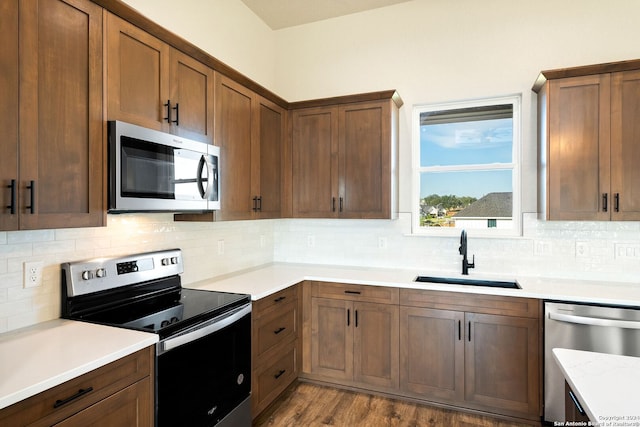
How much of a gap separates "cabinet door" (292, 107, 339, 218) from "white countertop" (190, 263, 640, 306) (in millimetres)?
554

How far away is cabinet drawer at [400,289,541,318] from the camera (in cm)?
241

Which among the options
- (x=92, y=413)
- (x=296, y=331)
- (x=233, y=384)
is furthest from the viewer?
(x=296, y=331)

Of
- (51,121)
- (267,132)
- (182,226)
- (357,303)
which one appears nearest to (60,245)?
(51,121)

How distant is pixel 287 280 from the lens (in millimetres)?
2754

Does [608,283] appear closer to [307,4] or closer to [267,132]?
[267,132]

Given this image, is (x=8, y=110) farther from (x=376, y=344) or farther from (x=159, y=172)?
(x=376, y=344)

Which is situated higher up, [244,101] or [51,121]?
[244,101]

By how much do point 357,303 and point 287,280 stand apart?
0.57 metres

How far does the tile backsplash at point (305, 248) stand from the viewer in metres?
1.69

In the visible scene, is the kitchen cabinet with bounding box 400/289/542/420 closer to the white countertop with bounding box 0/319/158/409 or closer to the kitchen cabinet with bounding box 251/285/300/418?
the kitchen cabinet with bounding box 251/285/300/418

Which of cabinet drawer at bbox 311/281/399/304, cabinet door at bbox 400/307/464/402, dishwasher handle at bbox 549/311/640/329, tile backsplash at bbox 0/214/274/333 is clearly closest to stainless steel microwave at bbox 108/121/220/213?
tile backsplash at bbox 0/214/274/333

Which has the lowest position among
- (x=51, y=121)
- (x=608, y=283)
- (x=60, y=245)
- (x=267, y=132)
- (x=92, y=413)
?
(x=92, y=413)

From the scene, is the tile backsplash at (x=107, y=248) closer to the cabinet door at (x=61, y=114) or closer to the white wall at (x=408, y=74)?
the white wall at (x=408, y=74)

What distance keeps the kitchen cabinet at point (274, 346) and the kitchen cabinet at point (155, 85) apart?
3.93 ft
